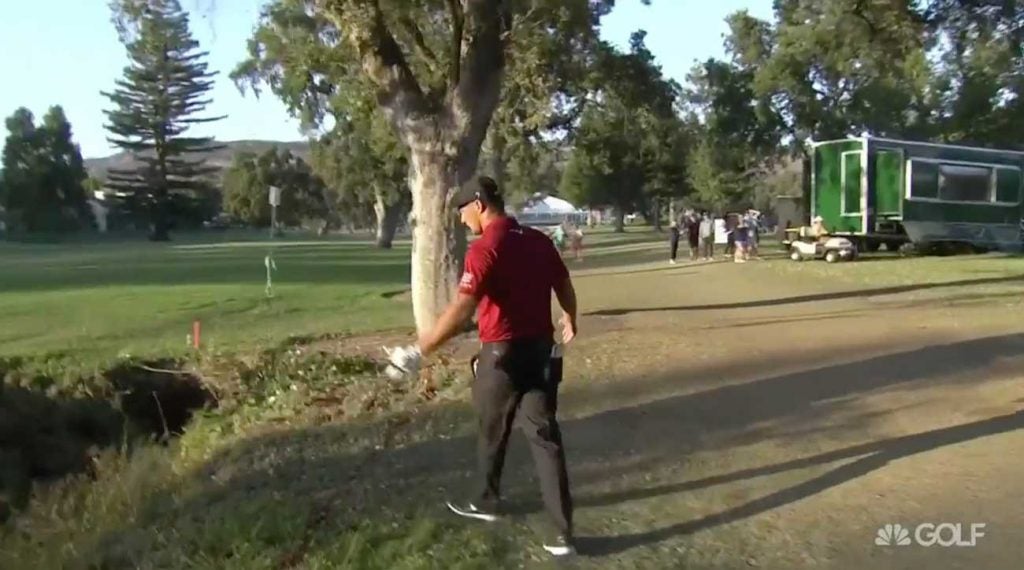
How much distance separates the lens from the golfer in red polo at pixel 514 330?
596 cm

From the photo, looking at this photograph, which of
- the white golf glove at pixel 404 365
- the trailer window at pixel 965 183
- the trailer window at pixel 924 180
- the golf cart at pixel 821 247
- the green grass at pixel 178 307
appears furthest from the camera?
the trailer window at pixel 965 183

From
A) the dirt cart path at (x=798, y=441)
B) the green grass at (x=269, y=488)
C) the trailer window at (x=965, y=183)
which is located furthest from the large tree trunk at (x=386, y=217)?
the dirt cart path at (x=798, y=441)

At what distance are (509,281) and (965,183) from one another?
34.9 m

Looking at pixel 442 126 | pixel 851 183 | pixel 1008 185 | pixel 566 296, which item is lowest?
pixel 566 296

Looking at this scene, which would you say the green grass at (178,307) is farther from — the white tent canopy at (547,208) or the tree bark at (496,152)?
the white tent canopy at (547,208)

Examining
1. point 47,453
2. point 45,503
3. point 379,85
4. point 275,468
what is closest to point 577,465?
point 275,468

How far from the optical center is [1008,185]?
128ft

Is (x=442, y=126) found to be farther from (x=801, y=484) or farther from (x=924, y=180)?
(x=924, y=180)

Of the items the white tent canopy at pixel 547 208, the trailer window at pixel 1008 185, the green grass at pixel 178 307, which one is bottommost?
the green grass at pixel 178 307

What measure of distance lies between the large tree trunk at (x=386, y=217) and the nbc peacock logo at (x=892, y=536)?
59.2m

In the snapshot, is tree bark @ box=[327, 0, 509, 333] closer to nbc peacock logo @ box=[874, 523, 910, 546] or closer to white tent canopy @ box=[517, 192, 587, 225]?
nbc peacock logo @ box=[874, 523, 910, 546]

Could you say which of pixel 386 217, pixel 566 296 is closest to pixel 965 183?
pixel 566 296

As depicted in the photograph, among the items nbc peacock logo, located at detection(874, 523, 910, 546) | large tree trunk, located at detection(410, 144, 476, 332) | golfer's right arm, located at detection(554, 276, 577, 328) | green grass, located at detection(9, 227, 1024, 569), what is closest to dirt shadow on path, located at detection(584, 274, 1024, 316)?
green grass, located at detection(9, 227, 1024, 569)

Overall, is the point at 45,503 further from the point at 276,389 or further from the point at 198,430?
the point at 276,389
